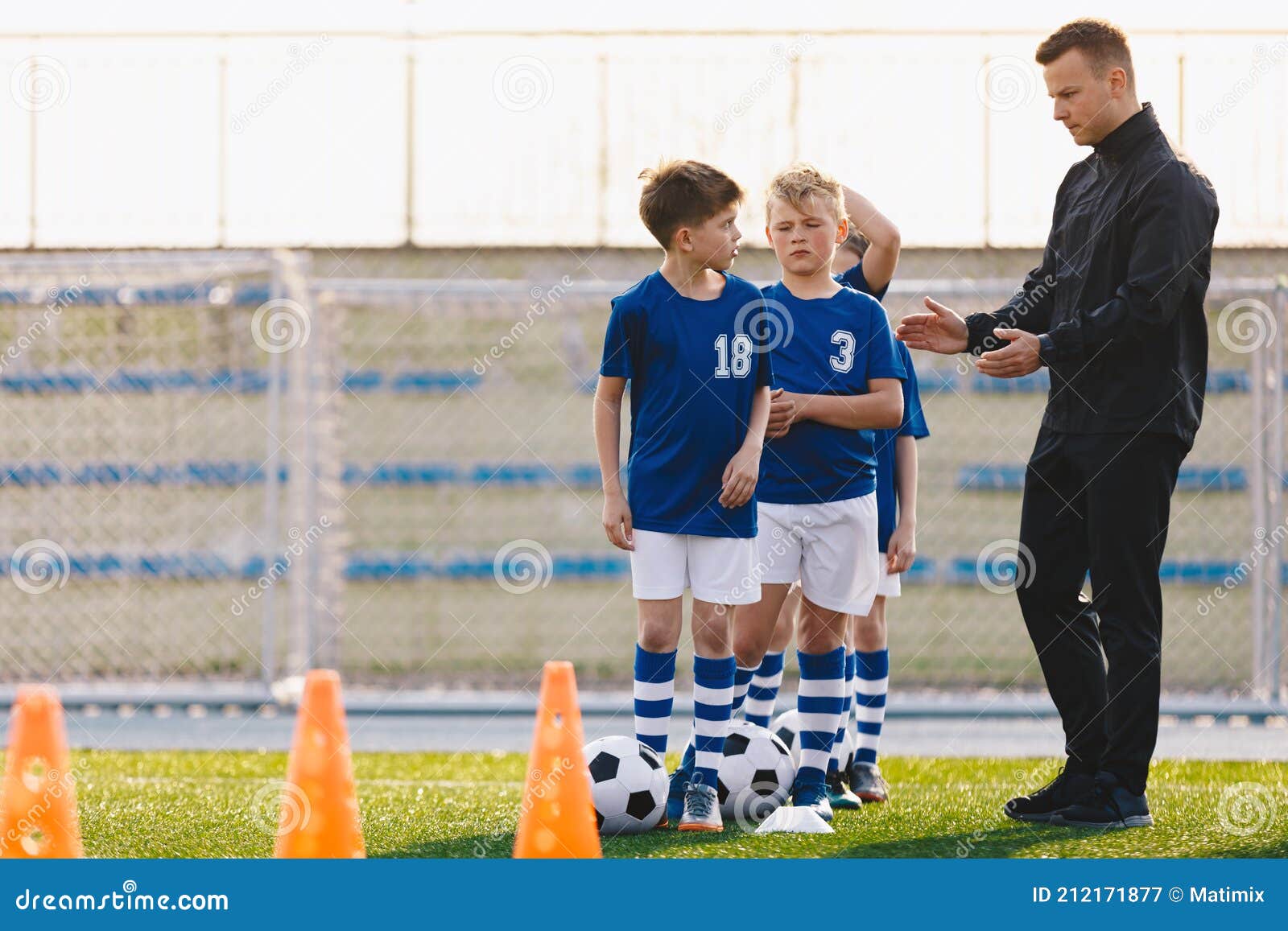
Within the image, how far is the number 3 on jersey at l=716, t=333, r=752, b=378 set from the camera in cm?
347

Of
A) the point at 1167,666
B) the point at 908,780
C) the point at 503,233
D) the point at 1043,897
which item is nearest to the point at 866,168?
the point at 503,233

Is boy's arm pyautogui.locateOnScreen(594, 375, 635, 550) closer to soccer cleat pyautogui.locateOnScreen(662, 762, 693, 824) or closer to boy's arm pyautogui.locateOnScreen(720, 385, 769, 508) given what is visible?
boy's arm pyautogui.locateOnScreen(720, 385, 769, 508)

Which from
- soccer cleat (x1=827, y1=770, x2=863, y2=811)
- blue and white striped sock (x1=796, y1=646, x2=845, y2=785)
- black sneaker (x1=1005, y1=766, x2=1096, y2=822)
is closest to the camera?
black sneaker (x1=1005, y1=766, x2=1096, y2=822)

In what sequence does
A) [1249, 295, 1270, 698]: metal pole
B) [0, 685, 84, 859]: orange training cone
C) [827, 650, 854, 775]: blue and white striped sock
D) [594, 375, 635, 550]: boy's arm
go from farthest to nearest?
[1249, 295, 1270, 698]: metal pole
[827, 650, 854, 775]: blue and white striped sock
[594, 375, 635, 550]: boy's arm
[0, 685, 84, 859]: orange training cone

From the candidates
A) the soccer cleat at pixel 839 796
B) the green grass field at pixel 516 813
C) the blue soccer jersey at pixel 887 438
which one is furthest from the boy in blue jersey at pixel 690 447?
the blue soccer jersey at pixel 887 438

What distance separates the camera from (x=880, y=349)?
372 centimetres

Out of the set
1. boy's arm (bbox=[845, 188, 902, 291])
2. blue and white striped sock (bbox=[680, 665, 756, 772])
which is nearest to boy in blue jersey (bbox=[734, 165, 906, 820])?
blue and white striped sock (bbox=[680, 665, 756, 772])

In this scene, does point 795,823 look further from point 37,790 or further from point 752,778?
point 37,790

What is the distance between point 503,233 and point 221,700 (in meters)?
3.05

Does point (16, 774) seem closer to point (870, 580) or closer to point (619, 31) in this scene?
point (870, 580)

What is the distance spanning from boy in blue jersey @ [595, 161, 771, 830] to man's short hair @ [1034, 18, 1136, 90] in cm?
90

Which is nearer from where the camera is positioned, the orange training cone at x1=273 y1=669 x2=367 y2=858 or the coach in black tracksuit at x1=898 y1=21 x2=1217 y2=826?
the orange training cone at x1=273 y1=669 x2=367 y2=858

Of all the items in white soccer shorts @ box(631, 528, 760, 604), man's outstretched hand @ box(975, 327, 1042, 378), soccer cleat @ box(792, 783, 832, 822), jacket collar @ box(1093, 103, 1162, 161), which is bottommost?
soccer cleat @ box(792, 783, 832, 822)

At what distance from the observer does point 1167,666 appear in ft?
25.0
